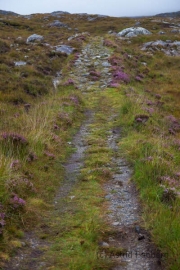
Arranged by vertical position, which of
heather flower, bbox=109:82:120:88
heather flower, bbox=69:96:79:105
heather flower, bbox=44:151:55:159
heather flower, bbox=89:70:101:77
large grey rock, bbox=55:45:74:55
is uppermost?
large grey rock, bbox=55:45:74:55

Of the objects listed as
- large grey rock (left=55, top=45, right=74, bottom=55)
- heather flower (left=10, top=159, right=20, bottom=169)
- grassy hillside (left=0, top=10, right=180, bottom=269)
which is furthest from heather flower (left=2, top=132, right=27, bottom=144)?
large grey rock (left=55, top=45, right=74, bottom=55)

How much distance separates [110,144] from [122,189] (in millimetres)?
3468

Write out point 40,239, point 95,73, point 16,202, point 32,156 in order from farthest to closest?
point 95,73
point 32,156
point 16,202
point 40,239

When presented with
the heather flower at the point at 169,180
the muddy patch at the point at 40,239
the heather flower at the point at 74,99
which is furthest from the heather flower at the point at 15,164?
the heather flower at the point at 74,99

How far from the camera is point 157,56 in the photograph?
36.3m

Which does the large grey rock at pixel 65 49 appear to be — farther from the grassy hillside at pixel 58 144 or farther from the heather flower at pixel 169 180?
the heather flower at pixel 169 180

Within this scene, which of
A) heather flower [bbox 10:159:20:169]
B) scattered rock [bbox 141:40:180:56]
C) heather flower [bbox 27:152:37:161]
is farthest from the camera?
scattered rock [bbox 141:40:180:56]

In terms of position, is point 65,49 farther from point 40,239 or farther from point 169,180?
point 40,239

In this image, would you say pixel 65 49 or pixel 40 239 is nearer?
pixel 40 239

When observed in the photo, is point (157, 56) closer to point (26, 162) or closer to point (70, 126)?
point (70, 126)

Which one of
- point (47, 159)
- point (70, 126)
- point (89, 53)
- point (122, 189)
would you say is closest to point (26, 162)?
point (47, 159)

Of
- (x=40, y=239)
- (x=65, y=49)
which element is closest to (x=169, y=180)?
(x=40, y=239)

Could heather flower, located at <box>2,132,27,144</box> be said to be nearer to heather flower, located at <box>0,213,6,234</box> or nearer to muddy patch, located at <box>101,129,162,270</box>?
muddy patch, located at <box>101,129,162,270</box>

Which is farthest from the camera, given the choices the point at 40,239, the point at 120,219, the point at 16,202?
the point at 120,219
